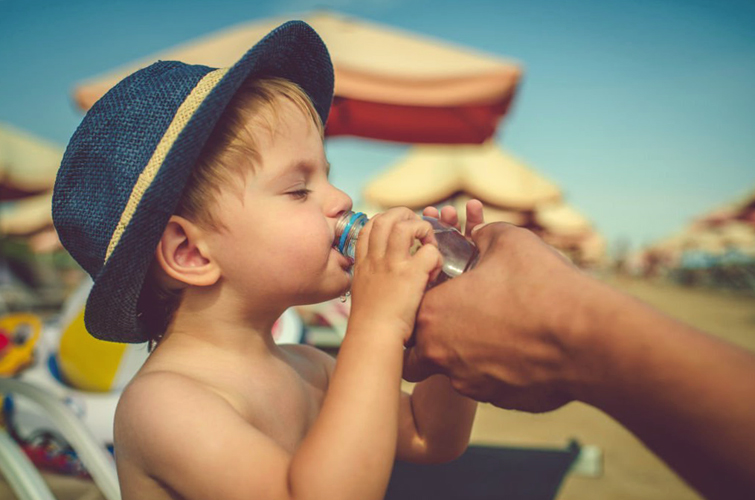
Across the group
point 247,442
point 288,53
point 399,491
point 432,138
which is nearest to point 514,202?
point 432,138

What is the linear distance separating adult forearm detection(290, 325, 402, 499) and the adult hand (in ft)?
0.31

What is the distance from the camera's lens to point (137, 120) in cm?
106

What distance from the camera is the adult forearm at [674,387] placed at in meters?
0.58

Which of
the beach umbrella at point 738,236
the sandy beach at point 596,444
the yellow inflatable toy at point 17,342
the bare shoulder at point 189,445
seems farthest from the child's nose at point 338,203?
the beach umbrella at point 738,236

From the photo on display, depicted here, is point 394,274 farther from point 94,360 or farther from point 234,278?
point 94,360

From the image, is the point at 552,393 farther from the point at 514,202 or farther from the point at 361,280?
the point at 514,202

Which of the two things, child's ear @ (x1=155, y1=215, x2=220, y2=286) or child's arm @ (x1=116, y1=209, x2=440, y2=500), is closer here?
child's arm @ (x1=116, y1=209, x2=440, y2=500)

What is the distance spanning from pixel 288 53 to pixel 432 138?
3.55 m

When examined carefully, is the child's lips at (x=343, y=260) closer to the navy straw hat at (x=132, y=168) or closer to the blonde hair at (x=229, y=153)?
the blonde hair at (x=229, y=153)

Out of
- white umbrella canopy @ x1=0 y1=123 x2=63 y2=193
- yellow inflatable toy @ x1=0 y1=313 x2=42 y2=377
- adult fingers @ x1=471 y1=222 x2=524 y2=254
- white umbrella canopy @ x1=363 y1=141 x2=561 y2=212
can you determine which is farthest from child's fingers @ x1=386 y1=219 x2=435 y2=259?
white umbrella canopy @ x1=0 y1=123 x2=63 y2=193

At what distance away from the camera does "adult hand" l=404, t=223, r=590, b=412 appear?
76 centimetres

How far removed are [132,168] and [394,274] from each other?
0.59 metres

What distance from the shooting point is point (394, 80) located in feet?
11.9

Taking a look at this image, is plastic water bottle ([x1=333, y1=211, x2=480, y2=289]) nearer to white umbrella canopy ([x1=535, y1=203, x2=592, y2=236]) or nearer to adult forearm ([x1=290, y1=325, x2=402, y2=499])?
adult forearm ([x1=290, y1=325, x2=402, y2=499])
